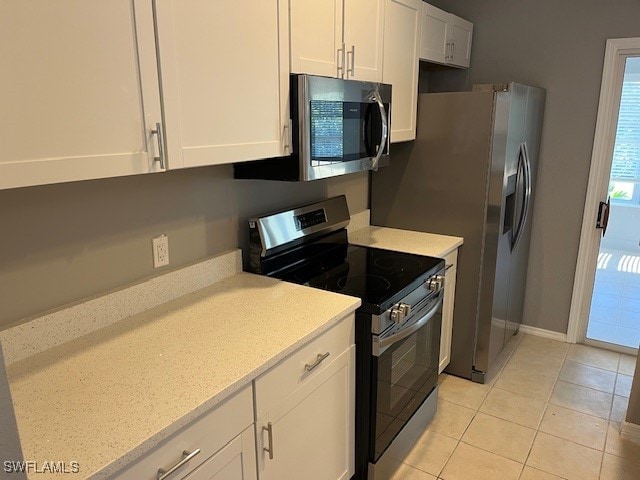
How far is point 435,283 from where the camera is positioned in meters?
2.26

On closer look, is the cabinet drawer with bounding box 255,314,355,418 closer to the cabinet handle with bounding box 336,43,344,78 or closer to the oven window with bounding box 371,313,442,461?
the oven window with bounding box 371,313,442,461

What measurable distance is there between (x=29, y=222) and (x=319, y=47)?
1.20 metres

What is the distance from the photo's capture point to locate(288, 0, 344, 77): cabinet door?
1.77m

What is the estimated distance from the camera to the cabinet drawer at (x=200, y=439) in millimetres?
1075

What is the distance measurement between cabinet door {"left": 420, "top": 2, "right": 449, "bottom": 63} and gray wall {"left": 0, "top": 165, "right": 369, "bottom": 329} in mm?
1281

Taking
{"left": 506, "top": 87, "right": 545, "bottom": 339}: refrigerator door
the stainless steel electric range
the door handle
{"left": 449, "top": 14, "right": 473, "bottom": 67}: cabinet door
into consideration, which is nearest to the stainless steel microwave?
the stainless steel electric range

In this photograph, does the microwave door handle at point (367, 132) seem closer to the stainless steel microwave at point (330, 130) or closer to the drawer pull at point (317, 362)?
the stainless steel microwave at point (330, 130)

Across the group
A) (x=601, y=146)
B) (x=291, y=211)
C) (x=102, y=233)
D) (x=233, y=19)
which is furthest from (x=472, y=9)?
(x=102, y=233)

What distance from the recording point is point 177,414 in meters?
1.12

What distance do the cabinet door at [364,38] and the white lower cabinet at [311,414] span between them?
3.62 feet

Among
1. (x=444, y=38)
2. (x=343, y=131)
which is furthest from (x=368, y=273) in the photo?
(x=444, y=38)

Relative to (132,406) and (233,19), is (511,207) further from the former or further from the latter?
(132,406)

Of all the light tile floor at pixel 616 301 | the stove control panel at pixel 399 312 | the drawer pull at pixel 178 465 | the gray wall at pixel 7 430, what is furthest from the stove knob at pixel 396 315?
the light tile floor at pixel 616 301

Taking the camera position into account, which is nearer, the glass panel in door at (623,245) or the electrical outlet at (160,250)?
the electrical outlet at (160,250)
